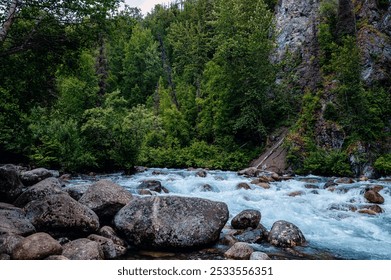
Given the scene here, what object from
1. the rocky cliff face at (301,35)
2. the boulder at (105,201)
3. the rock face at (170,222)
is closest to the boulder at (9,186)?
the boulder at (105,201)

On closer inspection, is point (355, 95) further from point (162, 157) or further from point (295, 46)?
point (162, 157)

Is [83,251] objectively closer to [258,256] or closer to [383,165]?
[258,256]

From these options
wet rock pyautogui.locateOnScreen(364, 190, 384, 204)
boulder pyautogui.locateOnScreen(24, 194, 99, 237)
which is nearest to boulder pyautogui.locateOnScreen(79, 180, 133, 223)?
boulder pyautogui.locateOnScreen(24, 194, 99, 237)

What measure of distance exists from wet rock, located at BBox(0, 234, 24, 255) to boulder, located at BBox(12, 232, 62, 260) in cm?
35

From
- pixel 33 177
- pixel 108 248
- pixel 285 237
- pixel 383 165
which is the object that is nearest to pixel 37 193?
pixel 108 248

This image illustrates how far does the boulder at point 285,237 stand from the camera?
758 cm

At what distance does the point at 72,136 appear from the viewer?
66.8ft

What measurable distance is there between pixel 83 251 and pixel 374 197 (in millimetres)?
10424

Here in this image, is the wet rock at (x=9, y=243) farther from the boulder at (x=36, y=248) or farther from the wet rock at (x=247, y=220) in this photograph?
the wet rock at (x=247, y=220)

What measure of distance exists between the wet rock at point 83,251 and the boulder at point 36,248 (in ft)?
0.79

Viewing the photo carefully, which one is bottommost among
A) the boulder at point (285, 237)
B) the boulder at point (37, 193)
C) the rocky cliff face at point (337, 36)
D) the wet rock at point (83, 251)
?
the boulder at point (285, 237)

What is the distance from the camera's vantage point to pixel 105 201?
28.6 ft
